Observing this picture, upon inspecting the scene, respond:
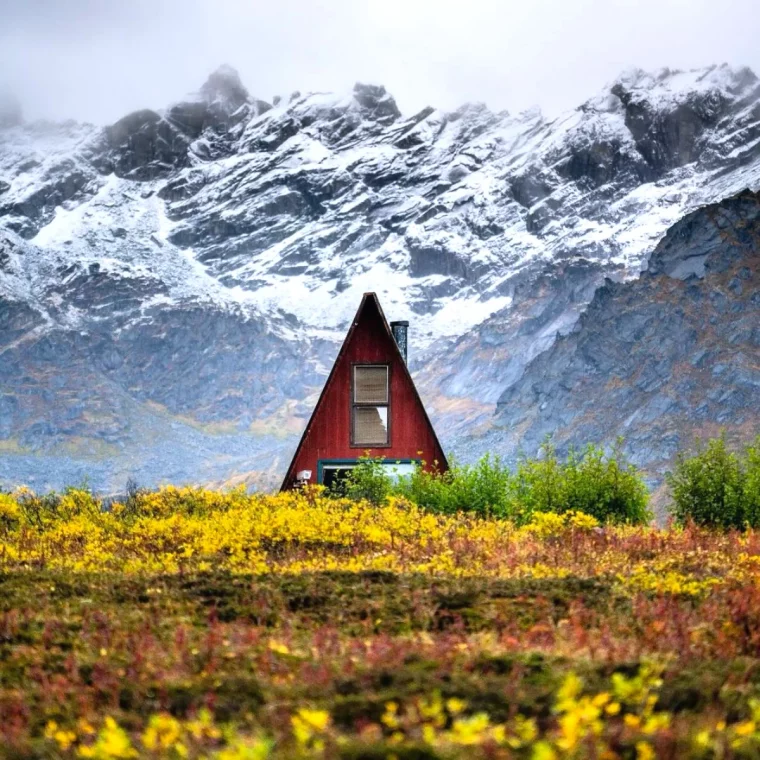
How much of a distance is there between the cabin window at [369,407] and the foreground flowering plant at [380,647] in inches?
645

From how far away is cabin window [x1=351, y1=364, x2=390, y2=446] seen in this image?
34438 mm

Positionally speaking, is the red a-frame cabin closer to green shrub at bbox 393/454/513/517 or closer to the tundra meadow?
green shrub at bbox 393/454/513/517

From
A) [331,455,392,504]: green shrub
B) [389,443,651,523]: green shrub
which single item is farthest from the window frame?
[389,443,651,523]: green shrub

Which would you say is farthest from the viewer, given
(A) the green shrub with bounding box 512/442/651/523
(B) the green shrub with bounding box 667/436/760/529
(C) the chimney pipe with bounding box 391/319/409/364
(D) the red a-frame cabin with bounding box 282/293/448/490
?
(C) the chimney pipe with bounding box 391/319/409/364

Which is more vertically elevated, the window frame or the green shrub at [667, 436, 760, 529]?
the window frame

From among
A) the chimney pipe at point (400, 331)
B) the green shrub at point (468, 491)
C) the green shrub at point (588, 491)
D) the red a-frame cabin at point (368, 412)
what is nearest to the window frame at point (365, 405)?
the red a-frame cabin at point (368, 412)

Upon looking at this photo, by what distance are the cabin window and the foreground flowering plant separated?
16372 mm

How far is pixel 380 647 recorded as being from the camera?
930 cm

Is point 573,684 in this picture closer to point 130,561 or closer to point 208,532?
point 130,561

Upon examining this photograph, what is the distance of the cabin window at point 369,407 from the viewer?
34438 millimetres

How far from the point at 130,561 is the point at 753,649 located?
885 cm

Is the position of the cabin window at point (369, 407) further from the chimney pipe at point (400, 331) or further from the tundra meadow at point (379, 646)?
the tundra meadow at point (379, 646)

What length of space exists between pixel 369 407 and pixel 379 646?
25157 mm

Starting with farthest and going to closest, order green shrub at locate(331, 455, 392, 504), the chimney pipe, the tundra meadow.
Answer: the chimney pipe, green shrub at locate(331, 455, 392, 504), the tundra meadow
